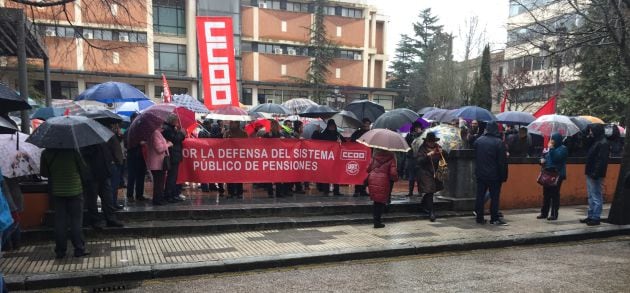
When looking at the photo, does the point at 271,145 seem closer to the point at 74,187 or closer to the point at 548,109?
the point at 74,187

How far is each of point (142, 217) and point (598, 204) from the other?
356 inches

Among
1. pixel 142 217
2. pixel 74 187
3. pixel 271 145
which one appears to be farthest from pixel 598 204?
pixel 74 187

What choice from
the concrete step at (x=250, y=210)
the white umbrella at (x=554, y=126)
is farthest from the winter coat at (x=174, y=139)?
the white umbrella at (x=554, y=126)

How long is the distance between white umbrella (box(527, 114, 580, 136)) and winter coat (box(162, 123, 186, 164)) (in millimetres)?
8082

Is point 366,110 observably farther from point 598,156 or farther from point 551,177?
point 598,156

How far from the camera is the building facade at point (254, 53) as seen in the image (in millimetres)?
35219

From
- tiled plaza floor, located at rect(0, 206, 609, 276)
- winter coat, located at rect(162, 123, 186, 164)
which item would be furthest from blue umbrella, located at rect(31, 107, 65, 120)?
tiled plaza floor, located at rect(0, 206, 609, 276)

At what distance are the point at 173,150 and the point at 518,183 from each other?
8.06m

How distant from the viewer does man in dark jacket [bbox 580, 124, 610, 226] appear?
855 centimetres

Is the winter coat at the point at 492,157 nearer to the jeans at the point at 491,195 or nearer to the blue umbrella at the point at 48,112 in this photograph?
the jeans at the point at 491,195

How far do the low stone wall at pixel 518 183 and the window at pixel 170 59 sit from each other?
33908mm

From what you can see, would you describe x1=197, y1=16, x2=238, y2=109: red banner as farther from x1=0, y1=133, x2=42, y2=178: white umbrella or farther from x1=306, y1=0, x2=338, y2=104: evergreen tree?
x1=306, y1=0, x2=338, y2=104: evergreen tree

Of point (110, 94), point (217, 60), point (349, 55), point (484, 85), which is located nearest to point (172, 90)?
point (349, 55)

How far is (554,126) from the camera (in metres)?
9.91
